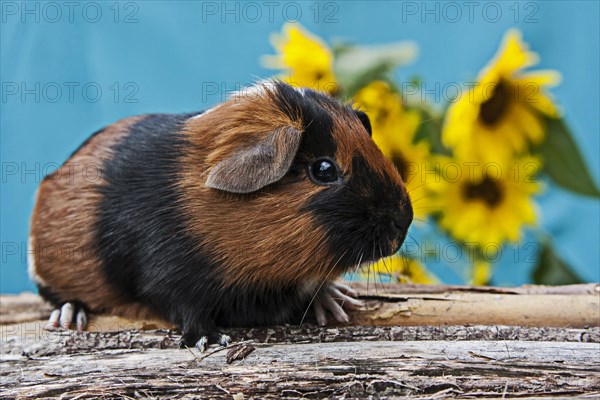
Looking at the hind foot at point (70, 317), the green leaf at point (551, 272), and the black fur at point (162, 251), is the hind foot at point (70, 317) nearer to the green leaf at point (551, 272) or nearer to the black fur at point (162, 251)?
the black fur at point (162, 251)

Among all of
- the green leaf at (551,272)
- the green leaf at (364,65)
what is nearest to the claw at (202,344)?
the green leaf at (364,65)

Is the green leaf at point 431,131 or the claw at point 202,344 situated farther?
the green leaf at point 431,131

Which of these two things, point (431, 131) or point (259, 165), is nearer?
point (259, 165)

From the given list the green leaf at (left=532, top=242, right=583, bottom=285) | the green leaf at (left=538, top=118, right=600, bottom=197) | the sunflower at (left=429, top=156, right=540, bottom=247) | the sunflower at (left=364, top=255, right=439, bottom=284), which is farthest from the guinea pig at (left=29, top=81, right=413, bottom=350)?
the green leaf at (left=532, top=242, right=583, bottom=285)

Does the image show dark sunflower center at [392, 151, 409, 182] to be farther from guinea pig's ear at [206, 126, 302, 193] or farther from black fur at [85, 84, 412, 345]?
guinea pig's ear at [206, 126, 302, 193]

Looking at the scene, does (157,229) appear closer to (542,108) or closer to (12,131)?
(542,108)

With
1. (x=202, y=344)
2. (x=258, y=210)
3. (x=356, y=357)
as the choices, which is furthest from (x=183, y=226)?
(x=356, y=357)

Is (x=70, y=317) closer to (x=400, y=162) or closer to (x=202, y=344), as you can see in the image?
(x=202, y=344)
